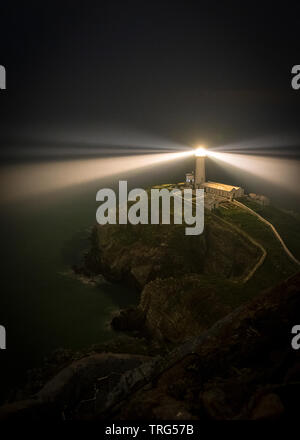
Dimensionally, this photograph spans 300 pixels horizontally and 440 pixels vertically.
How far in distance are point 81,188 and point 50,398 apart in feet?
321

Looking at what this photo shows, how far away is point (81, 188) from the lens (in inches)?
4264

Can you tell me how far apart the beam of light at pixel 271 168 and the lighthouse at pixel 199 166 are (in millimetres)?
48224

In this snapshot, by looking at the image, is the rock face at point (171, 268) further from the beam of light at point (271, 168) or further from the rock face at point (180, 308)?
the beam of light at point (271, 168)

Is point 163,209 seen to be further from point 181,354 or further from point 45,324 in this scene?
point 181,354

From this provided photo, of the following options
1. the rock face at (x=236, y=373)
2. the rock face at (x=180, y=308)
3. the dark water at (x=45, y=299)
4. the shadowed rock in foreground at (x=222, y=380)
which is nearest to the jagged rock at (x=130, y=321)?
the rock face at (x=180, y=308)

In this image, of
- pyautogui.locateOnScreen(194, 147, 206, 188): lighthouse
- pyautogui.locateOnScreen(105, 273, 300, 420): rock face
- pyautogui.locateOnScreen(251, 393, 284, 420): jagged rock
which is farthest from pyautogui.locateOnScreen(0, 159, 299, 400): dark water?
pyautogui.locateOnScreen(194, 147, 206, 188): lighthouse

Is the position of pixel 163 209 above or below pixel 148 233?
above

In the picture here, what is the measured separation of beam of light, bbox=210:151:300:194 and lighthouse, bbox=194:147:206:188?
4822 centimetres

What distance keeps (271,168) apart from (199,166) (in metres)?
68.6

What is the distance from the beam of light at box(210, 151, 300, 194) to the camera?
9694cm

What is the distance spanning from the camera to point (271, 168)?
348 ft

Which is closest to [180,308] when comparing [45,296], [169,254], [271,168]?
[169,254]
